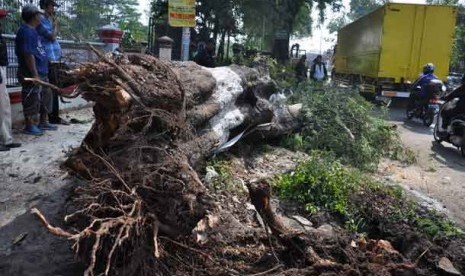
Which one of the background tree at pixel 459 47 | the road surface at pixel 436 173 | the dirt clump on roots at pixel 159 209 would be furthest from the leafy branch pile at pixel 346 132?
the background tree at pixel 459 47

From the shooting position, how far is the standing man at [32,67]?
6.11 metres

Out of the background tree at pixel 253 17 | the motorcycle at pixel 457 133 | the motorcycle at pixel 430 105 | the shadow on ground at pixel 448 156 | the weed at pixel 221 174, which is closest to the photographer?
the weed at pixel 221 174

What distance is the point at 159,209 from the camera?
317 cm

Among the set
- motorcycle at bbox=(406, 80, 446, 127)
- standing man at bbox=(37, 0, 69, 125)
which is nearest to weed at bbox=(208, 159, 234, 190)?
standing man at bbox=(37, 0, 69, 125)

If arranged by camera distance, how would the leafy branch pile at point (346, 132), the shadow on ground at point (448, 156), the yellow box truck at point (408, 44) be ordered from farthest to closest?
the yellow box truck at point (408, 44), the shadow on ground at point (448, 156), the leafy branch pile at point (346, 132)

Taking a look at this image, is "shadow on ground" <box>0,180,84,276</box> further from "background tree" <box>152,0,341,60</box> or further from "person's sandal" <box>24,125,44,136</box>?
"background tree" <box>152,0,341,60</box>

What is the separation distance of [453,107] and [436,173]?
2.27 metres

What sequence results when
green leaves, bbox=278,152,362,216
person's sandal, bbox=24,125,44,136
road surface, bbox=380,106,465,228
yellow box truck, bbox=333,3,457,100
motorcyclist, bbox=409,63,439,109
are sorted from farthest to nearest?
yellow box truck, bbox=333,3,457,100 < motorcyclist, bbox=409,63,439,109 < person's sandal, bbox=24,125,44,136 < road surface, bbox=380,106,465,228 < green leaves, bbox=278,152,362,216

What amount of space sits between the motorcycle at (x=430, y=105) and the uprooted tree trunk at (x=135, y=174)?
27.2ft

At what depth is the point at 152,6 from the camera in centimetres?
1781

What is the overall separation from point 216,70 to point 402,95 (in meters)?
9.99

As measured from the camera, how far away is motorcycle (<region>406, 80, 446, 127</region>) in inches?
430

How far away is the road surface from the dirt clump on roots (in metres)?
2.28

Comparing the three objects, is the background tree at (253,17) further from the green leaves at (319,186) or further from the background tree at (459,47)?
the background tree at (459,47)
